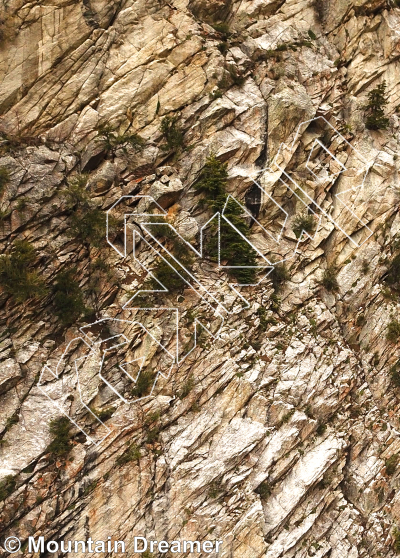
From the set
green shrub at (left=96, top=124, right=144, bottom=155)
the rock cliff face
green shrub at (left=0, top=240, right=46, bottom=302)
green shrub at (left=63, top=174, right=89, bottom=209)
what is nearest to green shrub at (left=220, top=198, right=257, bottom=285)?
the rock cliff face

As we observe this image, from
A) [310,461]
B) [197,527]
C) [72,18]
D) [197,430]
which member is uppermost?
[72,18]

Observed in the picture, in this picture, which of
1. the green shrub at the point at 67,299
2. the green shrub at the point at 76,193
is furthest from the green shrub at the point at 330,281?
the green shrub at the point at 76,193

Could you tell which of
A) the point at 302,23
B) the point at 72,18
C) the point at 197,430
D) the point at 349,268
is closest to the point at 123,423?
the point at 197,430

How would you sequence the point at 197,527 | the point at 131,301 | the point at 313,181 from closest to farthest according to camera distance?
the point at 197,527, the point at 131,301, the point at 313,181

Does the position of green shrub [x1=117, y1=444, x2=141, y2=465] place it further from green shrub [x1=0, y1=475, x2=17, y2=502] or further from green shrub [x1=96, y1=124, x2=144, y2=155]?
green shrub [x1=96, y1=124, x2=144, y2=155]

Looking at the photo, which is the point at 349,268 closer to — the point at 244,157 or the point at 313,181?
the point at 313,181

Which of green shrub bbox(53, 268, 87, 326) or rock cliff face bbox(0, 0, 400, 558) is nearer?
rock cliff face bbox(0, 0, 400, 558)
